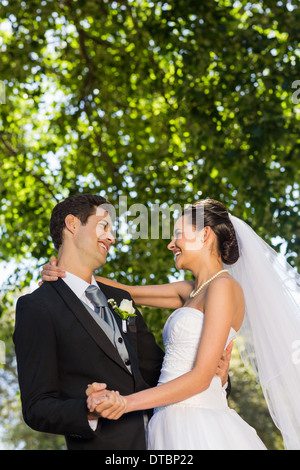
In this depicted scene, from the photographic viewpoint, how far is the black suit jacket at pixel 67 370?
2.58m

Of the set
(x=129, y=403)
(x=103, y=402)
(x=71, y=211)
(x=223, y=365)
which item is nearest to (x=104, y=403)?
(x=103, y=402)

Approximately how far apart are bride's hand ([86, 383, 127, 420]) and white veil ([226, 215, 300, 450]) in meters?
1.10

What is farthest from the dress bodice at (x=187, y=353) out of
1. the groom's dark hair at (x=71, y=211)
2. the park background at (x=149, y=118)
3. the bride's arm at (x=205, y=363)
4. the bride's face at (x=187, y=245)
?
the park background at (x=149, y=118)

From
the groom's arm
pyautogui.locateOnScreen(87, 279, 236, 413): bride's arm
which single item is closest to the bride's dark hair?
pyautogui.locateOnScreen(87, 279, 236, 413): bride's arm

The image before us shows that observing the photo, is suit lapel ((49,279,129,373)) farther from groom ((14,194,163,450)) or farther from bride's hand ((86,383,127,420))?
bride's hand ((86,383,127,420))

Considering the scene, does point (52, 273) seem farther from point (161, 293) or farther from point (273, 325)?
point (273, 325)

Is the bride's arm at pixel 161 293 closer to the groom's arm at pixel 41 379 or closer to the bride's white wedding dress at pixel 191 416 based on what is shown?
the bride's white wedding dress at pixel 191 416

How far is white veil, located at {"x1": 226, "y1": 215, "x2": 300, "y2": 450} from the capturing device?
3334 millimetres

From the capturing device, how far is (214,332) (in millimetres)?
2930

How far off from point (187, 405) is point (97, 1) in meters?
5.82

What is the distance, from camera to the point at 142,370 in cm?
333

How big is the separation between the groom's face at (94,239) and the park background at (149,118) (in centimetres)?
309
